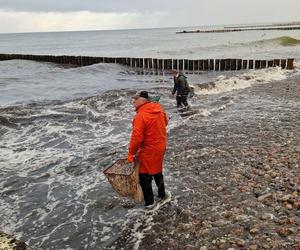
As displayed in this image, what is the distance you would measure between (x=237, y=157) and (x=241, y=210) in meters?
3.19

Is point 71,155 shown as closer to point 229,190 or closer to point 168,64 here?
point 229,190

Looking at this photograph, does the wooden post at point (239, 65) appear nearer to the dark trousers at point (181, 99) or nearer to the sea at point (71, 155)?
the sea at point (71, 155)

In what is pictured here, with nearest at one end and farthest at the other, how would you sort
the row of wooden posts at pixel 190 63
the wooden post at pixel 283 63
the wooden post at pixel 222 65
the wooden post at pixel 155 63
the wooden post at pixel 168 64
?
the wooden post at pixel 283 63 → the row of wooden posts at pixel 190 63 → the wooden post at pixel 222 65 → the wooden post at pixel 168 64 → the wooden post at pixel 155 63

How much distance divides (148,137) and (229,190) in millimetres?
2349

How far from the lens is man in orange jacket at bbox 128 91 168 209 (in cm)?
690

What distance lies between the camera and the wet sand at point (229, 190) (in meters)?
6.34

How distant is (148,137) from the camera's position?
23.0 ft

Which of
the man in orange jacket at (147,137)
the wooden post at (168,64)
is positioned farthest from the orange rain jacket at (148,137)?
the wooden post at (168,64)

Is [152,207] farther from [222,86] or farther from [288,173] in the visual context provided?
[222,86]

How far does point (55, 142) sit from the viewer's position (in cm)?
1345

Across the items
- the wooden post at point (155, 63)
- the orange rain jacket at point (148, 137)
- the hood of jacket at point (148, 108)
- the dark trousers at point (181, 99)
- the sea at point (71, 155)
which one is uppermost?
the wooden post at point (155, 63)

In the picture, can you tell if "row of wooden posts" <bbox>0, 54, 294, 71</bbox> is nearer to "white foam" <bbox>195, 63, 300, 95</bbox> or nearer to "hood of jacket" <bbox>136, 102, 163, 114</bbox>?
"white foam" <bbox>195, 63, 300, 95</bbox>

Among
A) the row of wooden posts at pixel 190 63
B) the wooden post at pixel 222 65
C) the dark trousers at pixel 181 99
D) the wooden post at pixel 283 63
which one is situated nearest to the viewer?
the dark trousers at pixel 181 99

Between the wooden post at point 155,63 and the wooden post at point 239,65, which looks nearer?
the wooden post at point 239,65
